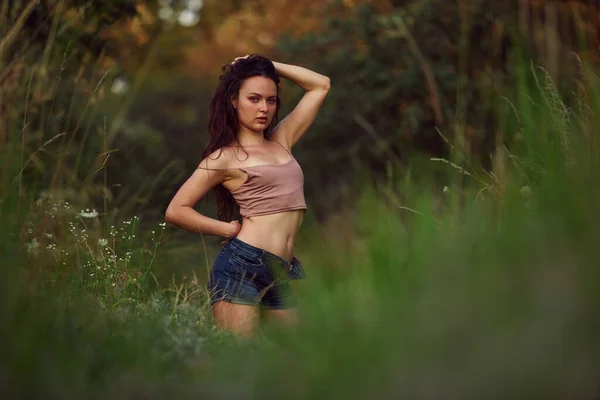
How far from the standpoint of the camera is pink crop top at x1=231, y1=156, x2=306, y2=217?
4312 millimetres

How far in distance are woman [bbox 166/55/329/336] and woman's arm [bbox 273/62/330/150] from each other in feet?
0.07

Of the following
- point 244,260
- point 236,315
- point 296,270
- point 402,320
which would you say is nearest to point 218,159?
point 244,260

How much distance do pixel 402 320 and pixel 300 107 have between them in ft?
8.32

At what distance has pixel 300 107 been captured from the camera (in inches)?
187

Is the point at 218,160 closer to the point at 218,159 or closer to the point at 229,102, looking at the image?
the point at 218,159

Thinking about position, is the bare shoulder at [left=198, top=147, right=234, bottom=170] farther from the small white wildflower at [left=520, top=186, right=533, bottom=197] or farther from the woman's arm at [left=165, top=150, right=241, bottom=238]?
the small white wildflower at [left=520, top=186, right=533, bottom=197]

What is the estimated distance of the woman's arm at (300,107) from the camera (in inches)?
183

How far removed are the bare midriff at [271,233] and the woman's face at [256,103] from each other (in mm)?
433

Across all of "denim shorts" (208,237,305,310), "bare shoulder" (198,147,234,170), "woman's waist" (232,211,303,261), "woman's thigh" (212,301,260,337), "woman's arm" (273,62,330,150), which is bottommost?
"woman's thigh" (212,301,260,337)

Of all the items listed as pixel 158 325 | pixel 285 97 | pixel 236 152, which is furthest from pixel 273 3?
pixel 158 325

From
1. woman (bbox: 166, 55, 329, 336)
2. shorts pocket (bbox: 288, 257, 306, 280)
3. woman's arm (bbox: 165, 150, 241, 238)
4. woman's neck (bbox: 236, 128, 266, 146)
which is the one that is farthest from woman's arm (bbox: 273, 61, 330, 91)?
shorts pocket (bbox: 288, 257, 306, 280)

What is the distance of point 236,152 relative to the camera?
4.39 meters

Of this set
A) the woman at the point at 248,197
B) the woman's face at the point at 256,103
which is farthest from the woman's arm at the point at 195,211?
the woman's face at the point at 256,103

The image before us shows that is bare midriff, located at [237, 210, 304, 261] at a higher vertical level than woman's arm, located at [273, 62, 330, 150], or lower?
lower
